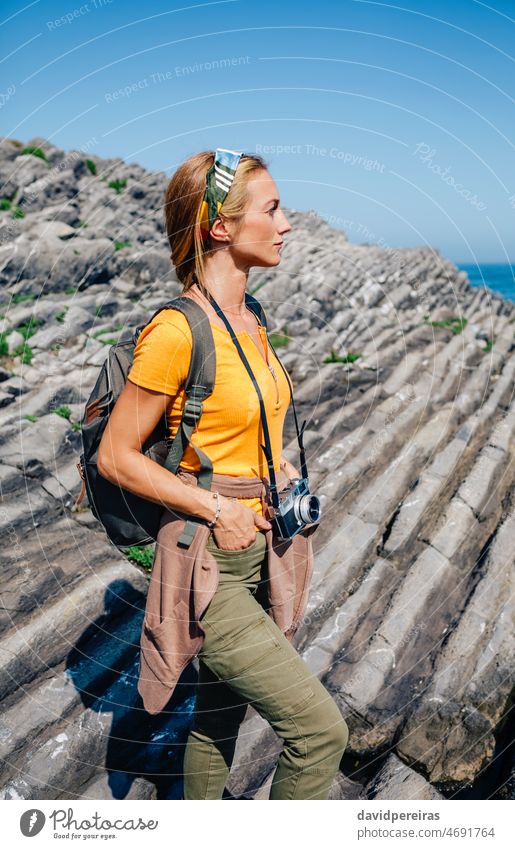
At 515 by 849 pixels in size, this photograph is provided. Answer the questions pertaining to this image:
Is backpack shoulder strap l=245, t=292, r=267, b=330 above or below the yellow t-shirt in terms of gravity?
above

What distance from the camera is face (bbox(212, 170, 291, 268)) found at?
2643 mm

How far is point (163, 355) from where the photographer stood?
2.37m

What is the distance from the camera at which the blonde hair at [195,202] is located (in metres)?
2.58

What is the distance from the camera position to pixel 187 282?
2762 millimetres

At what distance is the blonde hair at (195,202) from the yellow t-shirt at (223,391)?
1.16ft

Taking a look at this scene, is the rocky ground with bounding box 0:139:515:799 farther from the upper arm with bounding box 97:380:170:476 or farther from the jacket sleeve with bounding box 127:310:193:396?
the jacket sleeve with bounding box 127:310:193:396

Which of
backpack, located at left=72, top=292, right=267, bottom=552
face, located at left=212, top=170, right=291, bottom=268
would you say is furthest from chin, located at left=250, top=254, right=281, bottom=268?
backpack, located at left=72, top=292, right=267, bottom=552

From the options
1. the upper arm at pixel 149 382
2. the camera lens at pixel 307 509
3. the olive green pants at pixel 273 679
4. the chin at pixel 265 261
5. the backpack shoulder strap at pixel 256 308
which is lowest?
the olive green pants at pixel 273 679

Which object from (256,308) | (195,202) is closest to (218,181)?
(195,202)

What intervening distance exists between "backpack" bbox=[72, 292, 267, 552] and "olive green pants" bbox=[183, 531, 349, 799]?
0.29 metres

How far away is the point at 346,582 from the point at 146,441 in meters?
2.80
